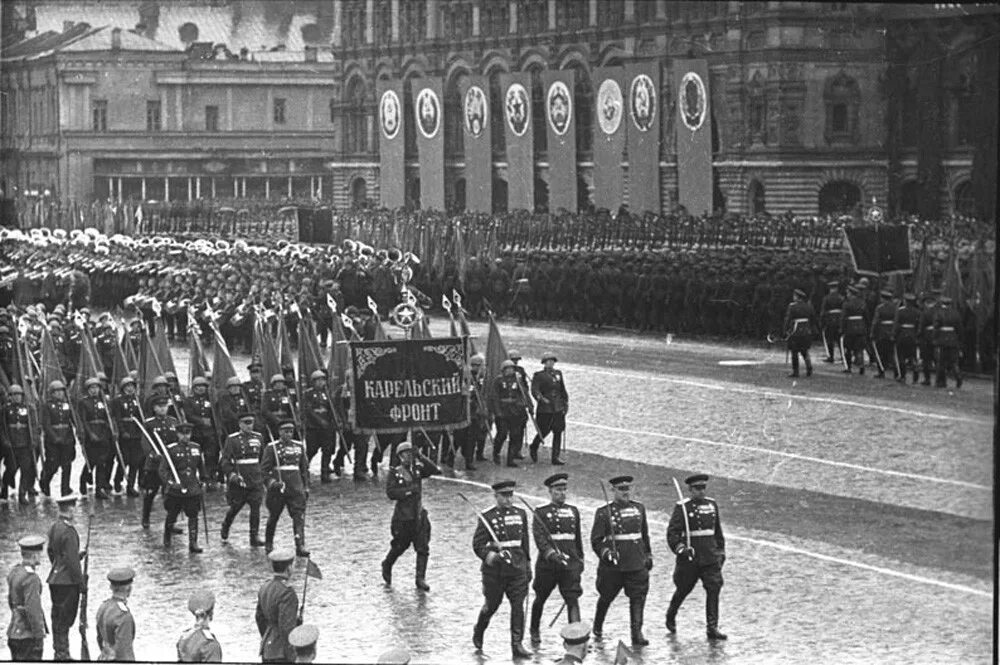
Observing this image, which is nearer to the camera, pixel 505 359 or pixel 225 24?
pixel 505 359

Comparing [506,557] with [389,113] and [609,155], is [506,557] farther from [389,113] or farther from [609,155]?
[389,113]

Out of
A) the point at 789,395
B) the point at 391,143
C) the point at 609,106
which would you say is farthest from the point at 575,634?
the point at 609,106

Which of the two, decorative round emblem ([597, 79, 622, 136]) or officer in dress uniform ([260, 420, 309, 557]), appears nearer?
officer in dress uniform ([260, 420, 309, 557])

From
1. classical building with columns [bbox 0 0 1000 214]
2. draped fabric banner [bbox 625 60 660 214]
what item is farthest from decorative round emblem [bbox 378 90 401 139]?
draped fabric banner [bbox 625 60 660 214]

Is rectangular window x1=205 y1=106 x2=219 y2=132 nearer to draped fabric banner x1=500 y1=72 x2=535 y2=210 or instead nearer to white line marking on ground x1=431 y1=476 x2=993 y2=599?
draped fabric banner x1=500 y1=72 x2=535 y2=210

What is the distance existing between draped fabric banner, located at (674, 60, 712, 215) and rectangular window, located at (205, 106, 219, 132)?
10.4m

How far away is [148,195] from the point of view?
34375 millimetres

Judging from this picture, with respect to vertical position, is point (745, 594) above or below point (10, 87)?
below

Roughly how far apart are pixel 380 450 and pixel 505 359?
1.67 metres

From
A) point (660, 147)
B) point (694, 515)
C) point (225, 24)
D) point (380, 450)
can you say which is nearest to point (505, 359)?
point (380, 450)

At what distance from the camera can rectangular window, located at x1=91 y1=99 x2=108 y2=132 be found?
1140 inches

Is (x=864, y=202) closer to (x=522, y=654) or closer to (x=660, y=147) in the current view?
(x=660, y=147)

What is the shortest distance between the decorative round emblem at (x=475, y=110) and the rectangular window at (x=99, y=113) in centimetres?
804

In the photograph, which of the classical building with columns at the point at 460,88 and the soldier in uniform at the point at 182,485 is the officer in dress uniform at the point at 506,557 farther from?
the classical building with columns at the point at 460,88
